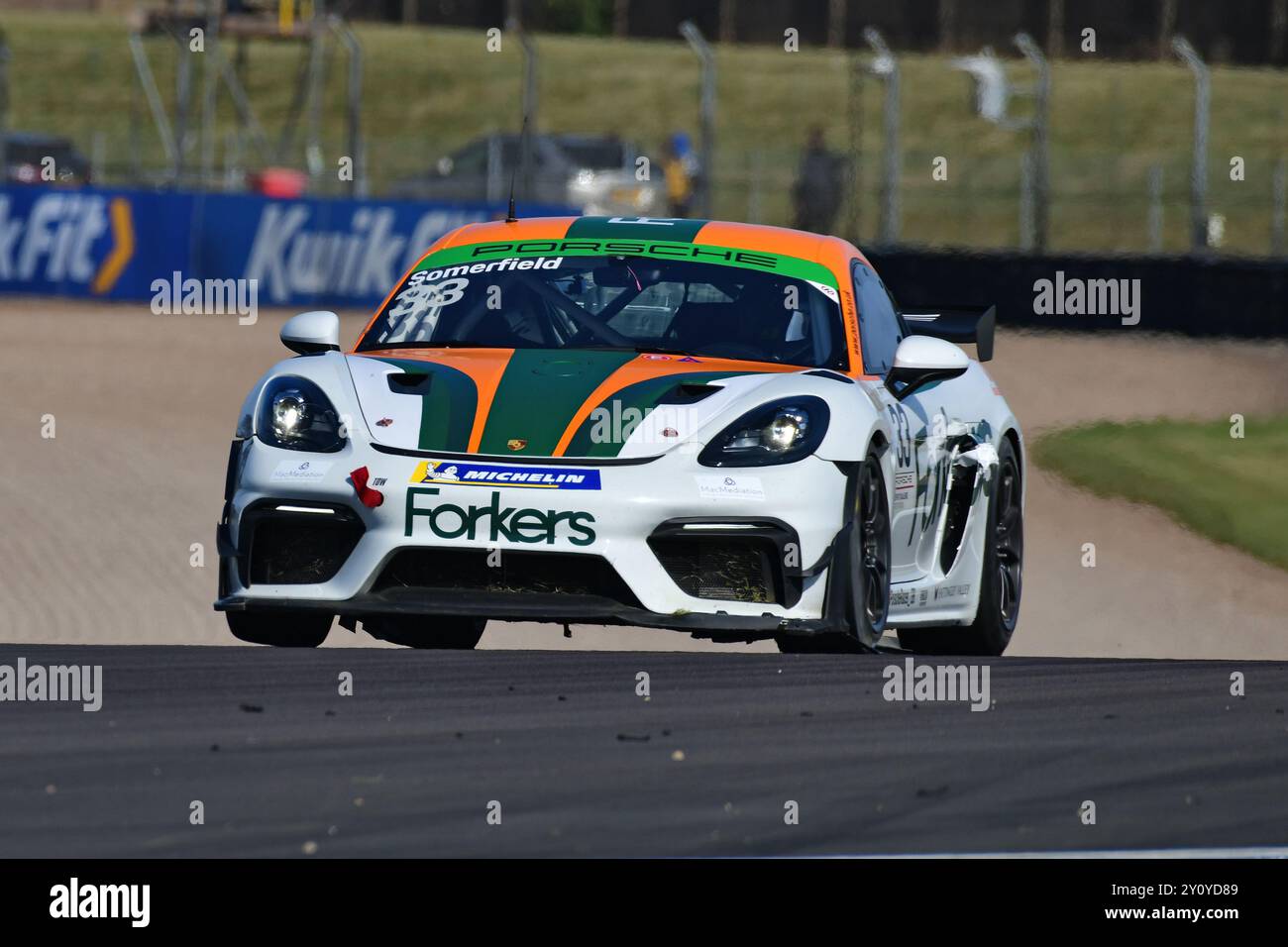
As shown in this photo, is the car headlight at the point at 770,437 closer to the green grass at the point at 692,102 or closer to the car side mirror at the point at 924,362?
the car side mirror at the point at 924,362

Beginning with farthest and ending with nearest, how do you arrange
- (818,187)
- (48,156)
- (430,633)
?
(48,156), (818,187), (430,633)

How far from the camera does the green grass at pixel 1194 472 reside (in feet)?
51.9

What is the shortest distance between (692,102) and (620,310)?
41.9 m

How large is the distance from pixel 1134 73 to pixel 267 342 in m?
26.1

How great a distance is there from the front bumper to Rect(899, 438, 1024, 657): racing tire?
188 cm

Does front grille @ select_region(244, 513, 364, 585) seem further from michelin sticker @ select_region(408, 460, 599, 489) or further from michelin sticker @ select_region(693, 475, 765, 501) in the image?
michelin sticker @ select_region(693, 475, 765, 501)

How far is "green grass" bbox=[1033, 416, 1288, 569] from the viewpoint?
623 inches

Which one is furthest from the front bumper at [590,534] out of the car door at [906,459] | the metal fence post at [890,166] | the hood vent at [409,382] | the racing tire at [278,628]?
the metal fence post at [890,166]

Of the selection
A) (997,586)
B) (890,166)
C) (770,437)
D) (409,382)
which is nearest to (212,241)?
(890,166)

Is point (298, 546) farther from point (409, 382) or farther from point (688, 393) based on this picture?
point (688, 393)

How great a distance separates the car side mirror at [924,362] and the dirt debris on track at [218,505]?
3.12m

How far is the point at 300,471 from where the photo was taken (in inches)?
297
